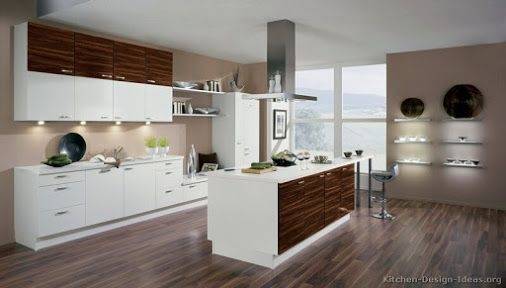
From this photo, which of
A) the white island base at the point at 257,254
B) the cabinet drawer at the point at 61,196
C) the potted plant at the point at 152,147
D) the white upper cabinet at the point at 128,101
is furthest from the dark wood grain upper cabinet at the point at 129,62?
the white island base at the point at 257,254

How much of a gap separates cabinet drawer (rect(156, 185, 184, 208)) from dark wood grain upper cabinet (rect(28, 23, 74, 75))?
6.66 ft

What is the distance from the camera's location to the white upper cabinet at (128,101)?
5.18 metres

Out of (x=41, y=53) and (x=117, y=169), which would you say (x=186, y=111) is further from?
(x=41, y=53)

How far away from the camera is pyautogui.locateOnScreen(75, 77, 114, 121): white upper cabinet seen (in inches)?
186

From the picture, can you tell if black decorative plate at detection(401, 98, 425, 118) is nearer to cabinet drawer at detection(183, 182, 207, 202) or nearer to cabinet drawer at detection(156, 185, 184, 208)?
cabinet drawer at detection(183, 182, 207, 202)

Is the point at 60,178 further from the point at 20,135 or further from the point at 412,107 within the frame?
the point at 412,107

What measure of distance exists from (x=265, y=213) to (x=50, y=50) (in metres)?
3.09

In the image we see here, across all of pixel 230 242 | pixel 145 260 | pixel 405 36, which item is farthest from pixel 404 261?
pixel 405 36

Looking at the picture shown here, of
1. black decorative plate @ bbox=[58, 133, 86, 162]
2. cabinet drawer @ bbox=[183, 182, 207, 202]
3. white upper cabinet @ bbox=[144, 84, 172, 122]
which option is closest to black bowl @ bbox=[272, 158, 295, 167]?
cabinet drawer @ bbox=[183, 182, 207, 202]

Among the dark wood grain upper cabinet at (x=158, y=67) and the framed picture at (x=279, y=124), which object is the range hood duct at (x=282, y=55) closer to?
the dark wood grain upper cabinet at (x=158, y=67)

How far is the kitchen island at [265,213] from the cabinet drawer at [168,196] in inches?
69.6

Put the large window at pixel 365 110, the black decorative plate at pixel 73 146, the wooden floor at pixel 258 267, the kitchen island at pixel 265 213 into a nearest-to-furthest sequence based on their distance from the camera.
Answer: the wooden floor at pixel 258 267, the kitchen island at pixel 265 213, the black decorative plate at pixel 73 146, the large window at pixel 365 110

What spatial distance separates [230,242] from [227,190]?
0.53 m

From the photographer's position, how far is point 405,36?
5641 millimetres
